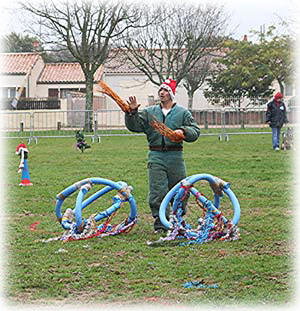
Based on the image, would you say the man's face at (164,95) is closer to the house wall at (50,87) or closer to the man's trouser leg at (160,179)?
the man's trouser leg at (160,179)

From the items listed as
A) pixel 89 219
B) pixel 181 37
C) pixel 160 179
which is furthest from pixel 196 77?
pixel 89 219

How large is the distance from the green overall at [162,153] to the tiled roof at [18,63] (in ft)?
145

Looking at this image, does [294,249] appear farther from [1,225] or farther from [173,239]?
[1,225]

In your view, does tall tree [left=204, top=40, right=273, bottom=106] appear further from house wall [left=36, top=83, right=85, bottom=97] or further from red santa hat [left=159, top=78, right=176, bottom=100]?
red santa hat [left=159, top=78, right=176, bottom=100]

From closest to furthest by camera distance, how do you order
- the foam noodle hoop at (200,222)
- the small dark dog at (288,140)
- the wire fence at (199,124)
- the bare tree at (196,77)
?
the foam noodle hoop at (200,222)
the small dark dog at (288,140)
the wire fence at (199,124)
the bare tree at (196,77)

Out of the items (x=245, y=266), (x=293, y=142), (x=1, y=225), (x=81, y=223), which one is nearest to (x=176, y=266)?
(x=245, y=266)

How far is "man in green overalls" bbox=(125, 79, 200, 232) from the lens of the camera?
307 inches

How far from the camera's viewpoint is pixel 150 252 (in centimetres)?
676

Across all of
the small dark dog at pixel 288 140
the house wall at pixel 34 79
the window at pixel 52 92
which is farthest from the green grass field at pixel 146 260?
the window at pixel 52 92

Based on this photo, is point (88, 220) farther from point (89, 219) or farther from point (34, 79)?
point (34, 79)

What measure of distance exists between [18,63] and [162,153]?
45887 mm

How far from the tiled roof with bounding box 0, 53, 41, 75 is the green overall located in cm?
4426

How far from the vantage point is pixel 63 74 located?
53250 mm

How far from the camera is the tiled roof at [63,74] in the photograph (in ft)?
172
